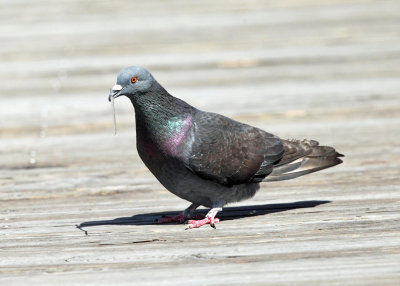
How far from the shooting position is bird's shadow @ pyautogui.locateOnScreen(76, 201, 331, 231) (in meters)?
5.98

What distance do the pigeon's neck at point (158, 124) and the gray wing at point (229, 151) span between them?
0.14 meters

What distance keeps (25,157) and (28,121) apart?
4.32ft

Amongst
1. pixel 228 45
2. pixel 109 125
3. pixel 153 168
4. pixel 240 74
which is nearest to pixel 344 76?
pixel 240 74

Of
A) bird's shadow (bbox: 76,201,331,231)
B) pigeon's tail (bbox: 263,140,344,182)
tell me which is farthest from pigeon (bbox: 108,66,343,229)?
bird's shadow (bbox: 76,201,331,231)

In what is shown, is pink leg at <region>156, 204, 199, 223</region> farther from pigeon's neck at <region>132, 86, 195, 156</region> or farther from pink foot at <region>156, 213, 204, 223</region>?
pigeon's neck at <region>132, 86, 195, 156</region>

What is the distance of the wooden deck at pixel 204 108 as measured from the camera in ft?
16.2

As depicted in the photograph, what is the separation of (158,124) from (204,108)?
3.71 m

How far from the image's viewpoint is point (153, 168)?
5809 mm

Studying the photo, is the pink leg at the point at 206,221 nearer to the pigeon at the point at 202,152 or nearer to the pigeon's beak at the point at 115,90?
the pigeon at the point at 202,152

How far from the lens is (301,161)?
Result: 641cm

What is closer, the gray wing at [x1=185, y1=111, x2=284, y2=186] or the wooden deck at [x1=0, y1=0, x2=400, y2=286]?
the wooden deck at [x1=0, y1=0, x2=400, y2=286]

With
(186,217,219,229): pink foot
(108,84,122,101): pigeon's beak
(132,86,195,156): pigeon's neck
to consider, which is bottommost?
(186,217,219,229): pink foot

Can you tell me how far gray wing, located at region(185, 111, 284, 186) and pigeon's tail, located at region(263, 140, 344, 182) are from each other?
6 cm

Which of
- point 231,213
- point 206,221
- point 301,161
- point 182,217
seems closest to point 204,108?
point 301,161
